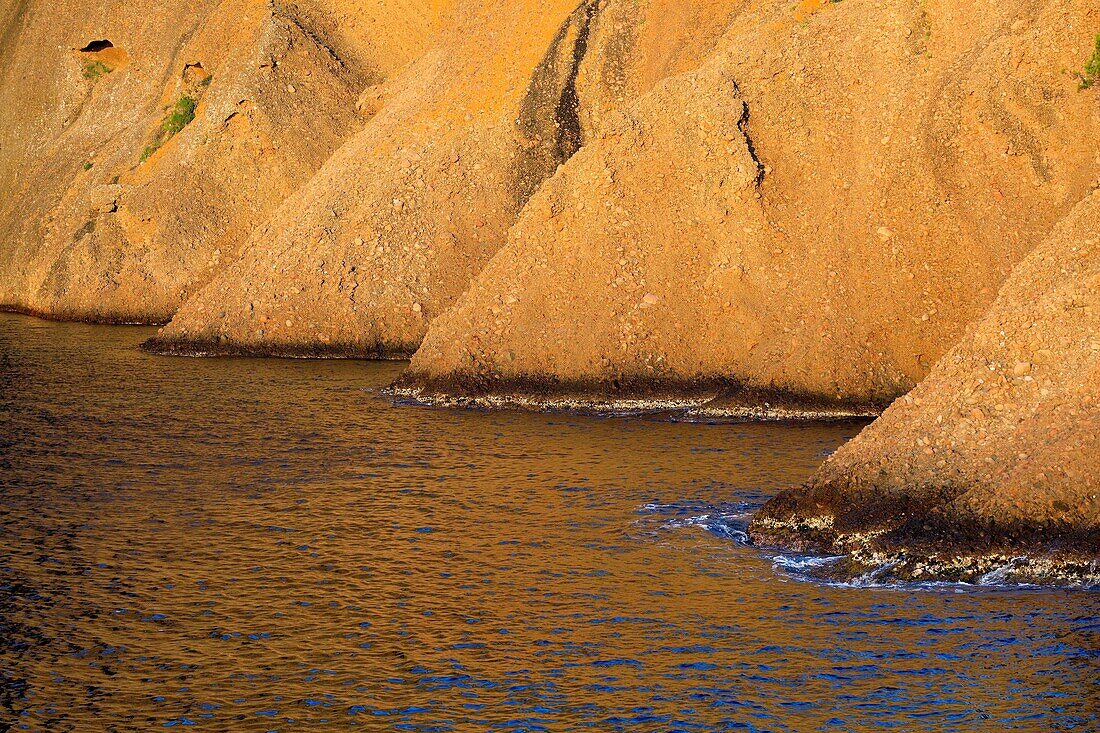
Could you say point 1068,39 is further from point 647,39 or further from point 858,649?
point 858,649

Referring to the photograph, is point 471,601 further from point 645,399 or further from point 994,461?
point 645,399

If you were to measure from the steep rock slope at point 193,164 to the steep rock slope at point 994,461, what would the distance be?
28.3m

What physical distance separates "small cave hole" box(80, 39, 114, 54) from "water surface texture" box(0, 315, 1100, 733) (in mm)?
33595

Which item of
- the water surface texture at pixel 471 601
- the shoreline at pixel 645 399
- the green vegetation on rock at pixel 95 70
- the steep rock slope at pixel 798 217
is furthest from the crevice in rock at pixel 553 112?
the green vegetation on rock at pixel 95 70

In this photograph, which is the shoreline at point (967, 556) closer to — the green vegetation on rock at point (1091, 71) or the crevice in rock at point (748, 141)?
the green vegetation on rock at point (1091, 71)

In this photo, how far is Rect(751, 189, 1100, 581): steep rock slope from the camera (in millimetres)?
14703

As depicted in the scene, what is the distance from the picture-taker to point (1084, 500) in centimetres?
1474

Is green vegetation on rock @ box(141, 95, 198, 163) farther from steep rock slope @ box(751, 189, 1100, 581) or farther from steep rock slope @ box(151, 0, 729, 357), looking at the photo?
steep rock slope @ box(751, 189, 1100, 581)

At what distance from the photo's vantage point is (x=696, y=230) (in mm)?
27000

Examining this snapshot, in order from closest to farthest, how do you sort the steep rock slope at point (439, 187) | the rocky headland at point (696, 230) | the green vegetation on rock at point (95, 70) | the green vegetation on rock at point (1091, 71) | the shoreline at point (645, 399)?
the rocky headland at point (696, 230)
the shoreline at point (645, 399)
the green vegetation on rock at point (1091, 71)
the steep rock slope at point (439, 187)
the green vegetation on rock at point (95, 70)

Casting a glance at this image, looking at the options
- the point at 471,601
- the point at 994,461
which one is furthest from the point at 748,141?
the point at 471,601

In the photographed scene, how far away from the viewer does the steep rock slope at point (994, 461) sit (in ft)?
48.2

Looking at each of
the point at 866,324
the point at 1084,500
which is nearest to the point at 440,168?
the point at 866,324

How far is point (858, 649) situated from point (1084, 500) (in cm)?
366
